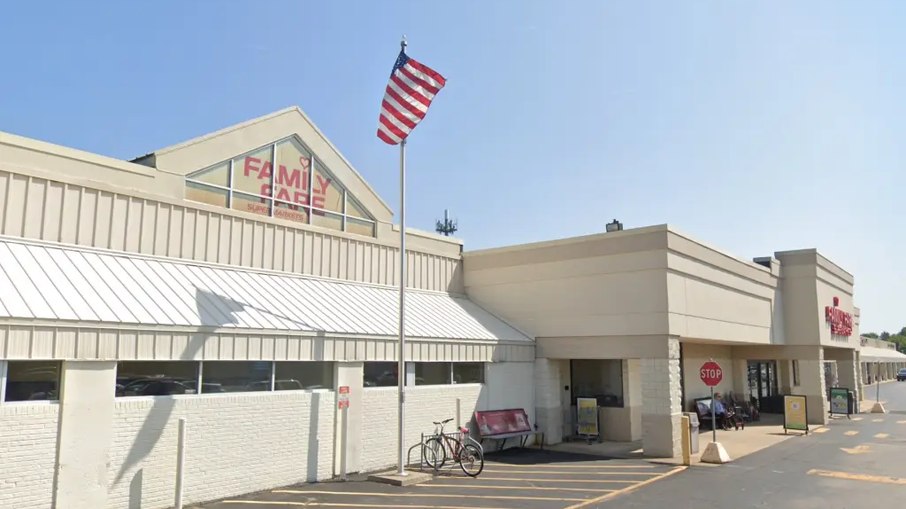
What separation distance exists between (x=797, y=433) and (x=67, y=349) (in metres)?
23.2

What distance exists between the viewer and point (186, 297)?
42.9 ft

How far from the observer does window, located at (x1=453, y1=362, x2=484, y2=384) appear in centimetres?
1836

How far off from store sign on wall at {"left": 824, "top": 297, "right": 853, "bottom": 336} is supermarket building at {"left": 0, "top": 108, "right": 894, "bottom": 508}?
6703 mm

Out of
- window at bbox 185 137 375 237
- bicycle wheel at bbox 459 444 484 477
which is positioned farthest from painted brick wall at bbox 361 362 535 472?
window at bbox 185 137 375 237

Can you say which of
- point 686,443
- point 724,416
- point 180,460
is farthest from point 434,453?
point 724,416

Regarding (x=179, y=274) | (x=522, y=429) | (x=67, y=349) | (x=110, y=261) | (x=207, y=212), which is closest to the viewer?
(x=67, y=349)

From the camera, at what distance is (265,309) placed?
1430cm

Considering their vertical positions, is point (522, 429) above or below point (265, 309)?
below

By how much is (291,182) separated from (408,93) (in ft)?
15.4

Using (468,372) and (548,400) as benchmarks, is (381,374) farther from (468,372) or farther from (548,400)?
(548,400)

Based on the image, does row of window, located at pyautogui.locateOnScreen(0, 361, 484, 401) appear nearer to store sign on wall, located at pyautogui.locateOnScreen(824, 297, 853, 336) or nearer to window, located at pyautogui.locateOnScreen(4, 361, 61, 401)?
window, located at pyautogui.locateOnScreen(4, 361, 61, 401)

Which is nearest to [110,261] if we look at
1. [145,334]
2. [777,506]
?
[145,334]

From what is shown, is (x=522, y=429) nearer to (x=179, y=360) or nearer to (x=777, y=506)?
(x=777, y=506)

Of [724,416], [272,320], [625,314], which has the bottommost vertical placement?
[724,416]
